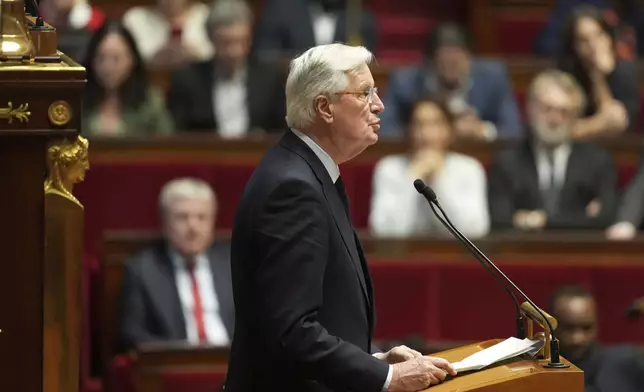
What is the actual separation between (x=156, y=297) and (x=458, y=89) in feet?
4.43

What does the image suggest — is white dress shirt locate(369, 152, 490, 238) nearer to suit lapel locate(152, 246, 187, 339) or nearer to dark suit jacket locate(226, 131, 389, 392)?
suit lapel locate(152, 246, 187, 339)

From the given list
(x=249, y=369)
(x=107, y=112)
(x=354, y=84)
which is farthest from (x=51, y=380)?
(x=107, y=112)

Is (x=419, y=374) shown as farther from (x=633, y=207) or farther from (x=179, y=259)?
(x=633, y=207)

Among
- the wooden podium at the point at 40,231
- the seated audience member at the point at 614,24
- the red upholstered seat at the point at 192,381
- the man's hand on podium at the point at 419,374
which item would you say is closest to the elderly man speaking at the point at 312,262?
the man's hand on podium at the point at 419,374

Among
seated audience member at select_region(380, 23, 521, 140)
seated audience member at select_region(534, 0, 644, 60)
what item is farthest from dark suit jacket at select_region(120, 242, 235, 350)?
seated audience member at select_region(534, 0, 644, 60)

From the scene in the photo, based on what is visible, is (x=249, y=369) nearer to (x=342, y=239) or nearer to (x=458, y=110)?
(x=342, y=239)

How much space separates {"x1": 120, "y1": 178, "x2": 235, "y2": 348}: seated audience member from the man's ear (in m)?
1.43

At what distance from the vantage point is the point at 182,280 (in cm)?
308

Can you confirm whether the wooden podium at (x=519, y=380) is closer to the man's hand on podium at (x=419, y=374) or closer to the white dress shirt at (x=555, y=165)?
the man's hand on podium at (x=419, y=374)

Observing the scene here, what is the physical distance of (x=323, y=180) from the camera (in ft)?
5.29

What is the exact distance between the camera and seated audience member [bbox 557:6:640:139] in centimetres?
402

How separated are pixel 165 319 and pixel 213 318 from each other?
10 centimetres

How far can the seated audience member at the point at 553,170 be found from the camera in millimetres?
3510

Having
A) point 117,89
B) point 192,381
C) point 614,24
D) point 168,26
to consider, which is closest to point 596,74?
point 614,24
